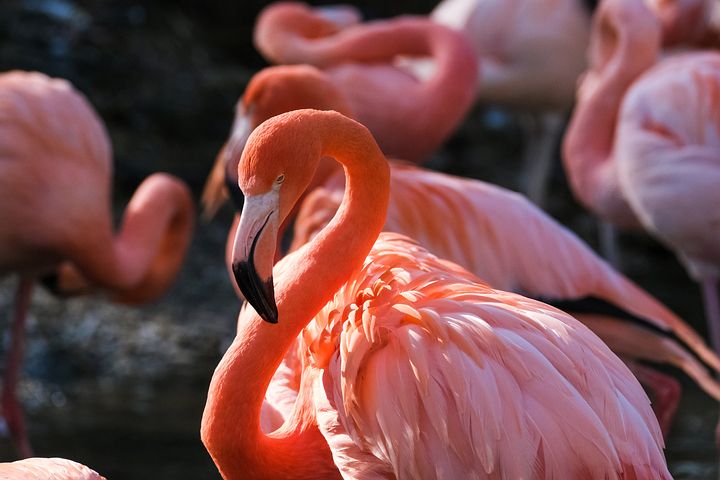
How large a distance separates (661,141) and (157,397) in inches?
87.7

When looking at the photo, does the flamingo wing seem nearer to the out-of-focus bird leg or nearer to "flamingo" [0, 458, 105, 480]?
"flamingo" [0, 458, 105, 480]

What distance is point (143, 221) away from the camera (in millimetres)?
5004

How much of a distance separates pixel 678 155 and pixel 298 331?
240 centimetres

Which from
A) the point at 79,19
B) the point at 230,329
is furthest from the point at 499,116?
the point at 230,329

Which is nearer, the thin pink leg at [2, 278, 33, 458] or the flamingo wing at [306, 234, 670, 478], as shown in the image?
the flamingo wing at [306, 234, 670, 478]

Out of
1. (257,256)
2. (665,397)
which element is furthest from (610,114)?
(257,256)

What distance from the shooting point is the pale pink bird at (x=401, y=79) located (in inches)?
196

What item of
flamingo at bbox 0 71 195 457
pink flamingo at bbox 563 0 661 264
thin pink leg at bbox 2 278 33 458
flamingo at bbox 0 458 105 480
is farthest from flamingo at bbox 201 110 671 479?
pink flamingo at bbox 563 0 661 264

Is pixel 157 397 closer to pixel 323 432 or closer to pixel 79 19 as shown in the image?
pixel 323 432

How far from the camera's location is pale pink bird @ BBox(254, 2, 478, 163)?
499cm

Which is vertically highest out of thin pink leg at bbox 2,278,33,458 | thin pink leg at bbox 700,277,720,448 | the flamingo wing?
the flamingo wing

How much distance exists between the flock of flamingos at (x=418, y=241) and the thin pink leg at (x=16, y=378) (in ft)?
0.04

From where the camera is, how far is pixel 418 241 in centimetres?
361

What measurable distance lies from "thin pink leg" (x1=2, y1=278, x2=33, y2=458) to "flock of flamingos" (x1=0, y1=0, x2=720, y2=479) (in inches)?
0.5
